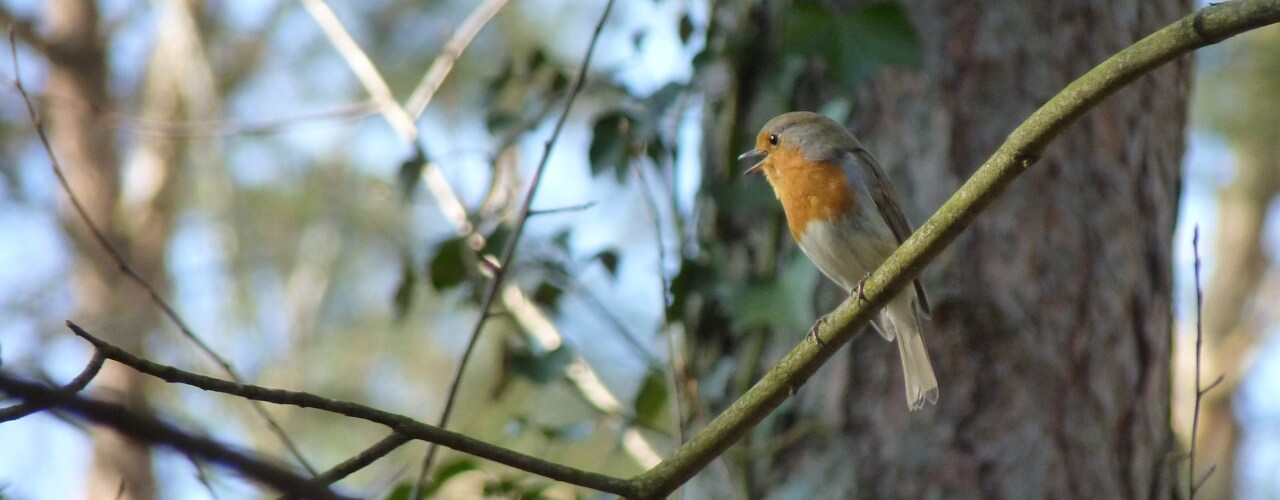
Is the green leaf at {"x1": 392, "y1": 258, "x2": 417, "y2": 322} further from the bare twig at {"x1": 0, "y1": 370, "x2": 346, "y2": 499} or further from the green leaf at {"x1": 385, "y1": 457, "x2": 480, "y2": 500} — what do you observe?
the bare twig at {"x1": 0, "y1": 370, "x2": 346, "y2": 499}

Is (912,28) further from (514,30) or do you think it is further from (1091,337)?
(514,30)

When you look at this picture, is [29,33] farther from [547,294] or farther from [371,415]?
[371,415]

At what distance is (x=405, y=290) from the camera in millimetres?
4117

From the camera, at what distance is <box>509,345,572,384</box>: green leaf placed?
3.82 meters

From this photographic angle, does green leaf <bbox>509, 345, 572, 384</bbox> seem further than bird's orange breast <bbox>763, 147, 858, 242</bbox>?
Yes

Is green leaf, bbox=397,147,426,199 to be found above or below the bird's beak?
above

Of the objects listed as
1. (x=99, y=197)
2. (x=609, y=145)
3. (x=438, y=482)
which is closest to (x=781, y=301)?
(x=609, y=145)

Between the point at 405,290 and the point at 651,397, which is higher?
the point at 405,290

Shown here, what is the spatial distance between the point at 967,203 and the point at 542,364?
2.23m

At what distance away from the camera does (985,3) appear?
136 inches

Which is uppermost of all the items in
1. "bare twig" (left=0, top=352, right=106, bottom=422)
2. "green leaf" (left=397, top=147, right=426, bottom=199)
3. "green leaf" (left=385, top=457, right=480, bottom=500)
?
"green leaf" (left=397, top=147, right=426, bottom=199)

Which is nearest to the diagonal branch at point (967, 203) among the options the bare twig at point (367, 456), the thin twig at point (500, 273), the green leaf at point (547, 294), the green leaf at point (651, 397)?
the bare twig at point (367, 456)

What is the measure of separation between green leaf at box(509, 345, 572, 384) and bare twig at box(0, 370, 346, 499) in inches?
119

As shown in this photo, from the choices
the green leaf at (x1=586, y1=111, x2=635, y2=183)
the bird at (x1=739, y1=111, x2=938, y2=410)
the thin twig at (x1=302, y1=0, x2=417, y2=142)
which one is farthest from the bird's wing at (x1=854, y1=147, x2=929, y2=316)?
the thin twig at (x1=302, y1=0, x2=417, y2=142)
